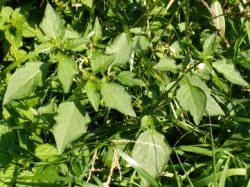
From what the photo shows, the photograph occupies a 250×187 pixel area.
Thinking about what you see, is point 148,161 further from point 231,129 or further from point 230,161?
point 231,129

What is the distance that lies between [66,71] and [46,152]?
0.51m

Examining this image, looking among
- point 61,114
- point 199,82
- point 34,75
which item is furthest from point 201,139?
point 34,75

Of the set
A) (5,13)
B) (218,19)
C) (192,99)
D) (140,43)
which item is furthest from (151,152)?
(5,13)

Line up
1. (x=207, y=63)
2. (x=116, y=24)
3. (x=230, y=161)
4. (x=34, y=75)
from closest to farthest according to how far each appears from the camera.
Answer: (x=34, y=75) < (x=207, y=63) < (x=230, y=161) < (x=116, y=24)

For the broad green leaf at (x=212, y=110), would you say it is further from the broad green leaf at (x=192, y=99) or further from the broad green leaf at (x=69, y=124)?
the broad green leaf at (x=69, y=124)

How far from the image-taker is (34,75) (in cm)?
157

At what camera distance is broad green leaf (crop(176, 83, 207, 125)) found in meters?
1.62

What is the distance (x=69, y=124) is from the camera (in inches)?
62.7

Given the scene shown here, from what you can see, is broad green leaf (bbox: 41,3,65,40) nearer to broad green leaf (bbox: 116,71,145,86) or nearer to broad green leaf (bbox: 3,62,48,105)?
broad green leaf (bbox: 3,62,48,105)

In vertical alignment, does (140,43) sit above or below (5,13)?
below

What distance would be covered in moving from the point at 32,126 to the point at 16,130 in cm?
9

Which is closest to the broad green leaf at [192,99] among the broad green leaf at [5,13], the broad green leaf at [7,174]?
the broad green leaf at [7,174]

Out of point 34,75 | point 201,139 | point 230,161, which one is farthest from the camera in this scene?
point 201,139

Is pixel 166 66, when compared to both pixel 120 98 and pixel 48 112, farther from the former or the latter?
pixel 48 112
